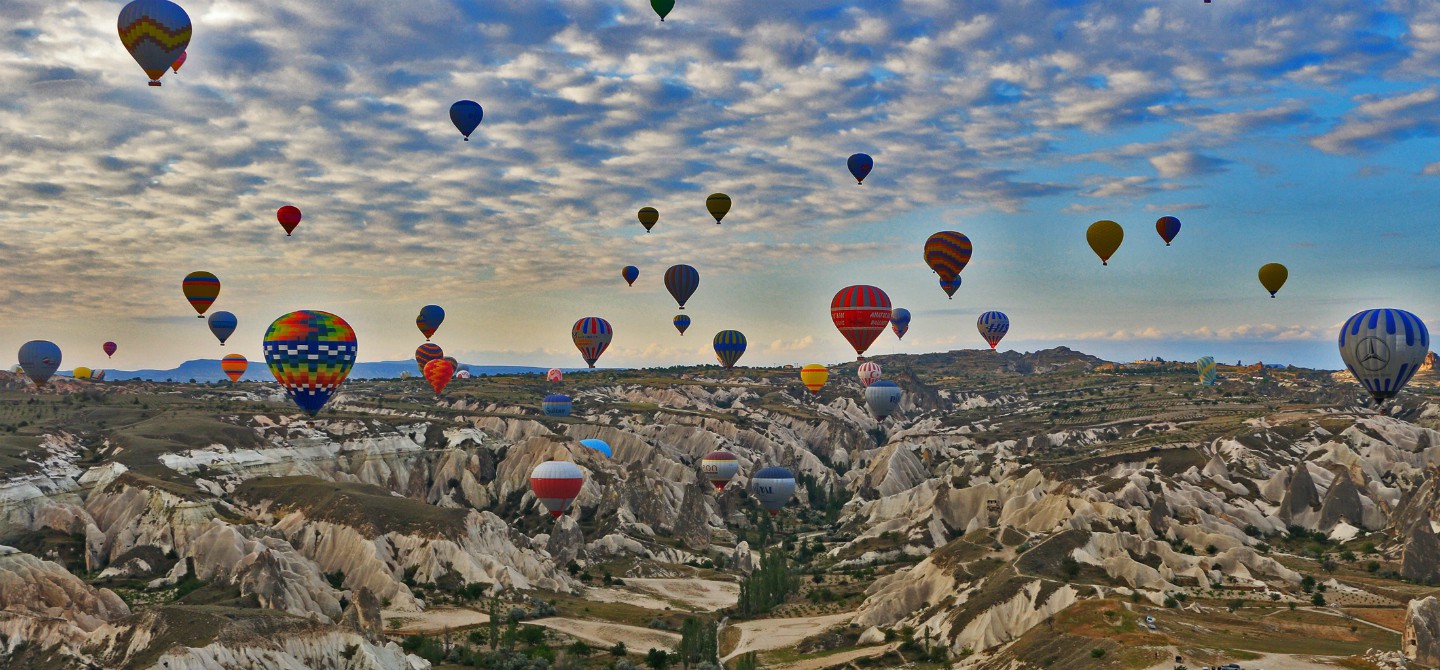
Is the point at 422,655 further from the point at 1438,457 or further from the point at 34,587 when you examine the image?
the point at 1438,457

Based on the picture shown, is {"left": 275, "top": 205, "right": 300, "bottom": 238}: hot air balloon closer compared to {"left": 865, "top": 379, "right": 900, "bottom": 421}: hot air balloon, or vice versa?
{"left": 275, "top": 205, "right": 300, "bottom": 238}: hot air balloon

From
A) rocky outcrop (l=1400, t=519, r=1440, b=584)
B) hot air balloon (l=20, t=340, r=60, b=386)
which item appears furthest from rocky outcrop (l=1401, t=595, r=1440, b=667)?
hot air balloon (l=20, t=340, r=60, b=386)

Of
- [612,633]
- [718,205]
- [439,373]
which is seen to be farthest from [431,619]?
[439,373]

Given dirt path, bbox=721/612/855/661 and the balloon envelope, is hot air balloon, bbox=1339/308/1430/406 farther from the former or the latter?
the balloon envelope

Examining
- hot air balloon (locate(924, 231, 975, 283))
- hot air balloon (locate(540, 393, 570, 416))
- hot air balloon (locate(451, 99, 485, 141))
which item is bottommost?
hot air balloon (locate(540, 393, 570, 416))

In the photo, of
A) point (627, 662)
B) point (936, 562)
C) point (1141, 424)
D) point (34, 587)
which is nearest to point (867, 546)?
point (936, 562)

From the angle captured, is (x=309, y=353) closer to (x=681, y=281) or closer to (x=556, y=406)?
(x=681, y=281)

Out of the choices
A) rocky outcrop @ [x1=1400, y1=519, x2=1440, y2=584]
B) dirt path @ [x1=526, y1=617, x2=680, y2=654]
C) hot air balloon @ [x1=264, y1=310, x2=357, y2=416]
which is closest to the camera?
dirt path @ [x1=526, y1=617, x2=680, y2=654]

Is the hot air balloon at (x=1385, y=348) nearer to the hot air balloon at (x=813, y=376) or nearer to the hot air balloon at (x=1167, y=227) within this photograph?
the hot air balloon at (x=1167, y=227)
